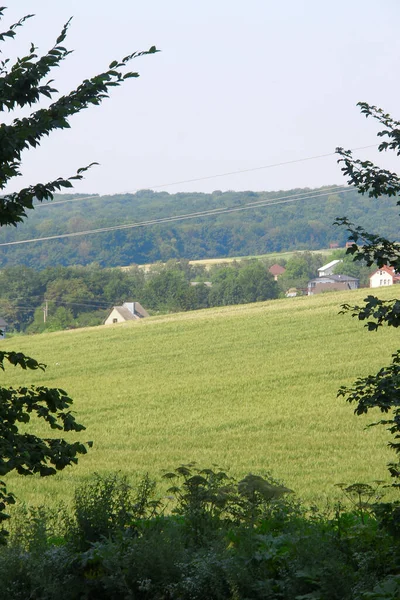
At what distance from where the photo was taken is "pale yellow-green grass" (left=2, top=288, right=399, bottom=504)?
46.3 ft

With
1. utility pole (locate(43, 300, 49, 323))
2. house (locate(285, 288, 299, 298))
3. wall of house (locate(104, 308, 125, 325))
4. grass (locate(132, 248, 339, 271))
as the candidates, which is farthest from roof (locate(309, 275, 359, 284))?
utility pole (locate(43, 300, 49, 323))

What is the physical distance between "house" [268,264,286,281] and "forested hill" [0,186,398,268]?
591 centimetres

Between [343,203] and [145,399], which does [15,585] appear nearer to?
[145,399]

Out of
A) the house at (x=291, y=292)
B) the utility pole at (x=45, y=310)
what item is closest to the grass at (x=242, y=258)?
the house at (x=291, y=292)

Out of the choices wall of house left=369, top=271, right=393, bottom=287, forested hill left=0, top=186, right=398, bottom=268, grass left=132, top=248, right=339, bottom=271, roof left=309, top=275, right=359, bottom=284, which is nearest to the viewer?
wall of house left=369, top=271, right=393, bottom=287

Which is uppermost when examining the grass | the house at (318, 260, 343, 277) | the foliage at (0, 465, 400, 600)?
the grass

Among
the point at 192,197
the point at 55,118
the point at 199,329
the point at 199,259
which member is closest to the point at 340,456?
the point at 55,118

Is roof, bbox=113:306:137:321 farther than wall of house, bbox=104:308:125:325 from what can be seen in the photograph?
Yes

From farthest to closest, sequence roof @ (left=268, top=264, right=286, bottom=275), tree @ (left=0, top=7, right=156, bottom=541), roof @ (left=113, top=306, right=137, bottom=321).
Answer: roof @ (left=268, top=264, right=286, bottom=275)
roof @ (left=113, top=306, right=137, bottom=321)
tree @ (left=0, top=7, right=156, bottom=541)

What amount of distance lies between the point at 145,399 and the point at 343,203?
53618mm

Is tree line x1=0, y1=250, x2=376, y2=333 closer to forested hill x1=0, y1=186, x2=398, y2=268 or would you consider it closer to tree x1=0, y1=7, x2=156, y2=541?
forested hill x1=0, y1=186, x2=398, y2=268

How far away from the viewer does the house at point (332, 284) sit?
6740cm

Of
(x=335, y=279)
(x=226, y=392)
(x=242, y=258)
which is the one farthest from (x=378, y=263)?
(x=242, y=258)

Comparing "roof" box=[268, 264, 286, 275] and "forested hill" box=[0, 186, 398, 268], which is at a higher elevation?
"forested hill" box=[0, 186, 398, 268]
